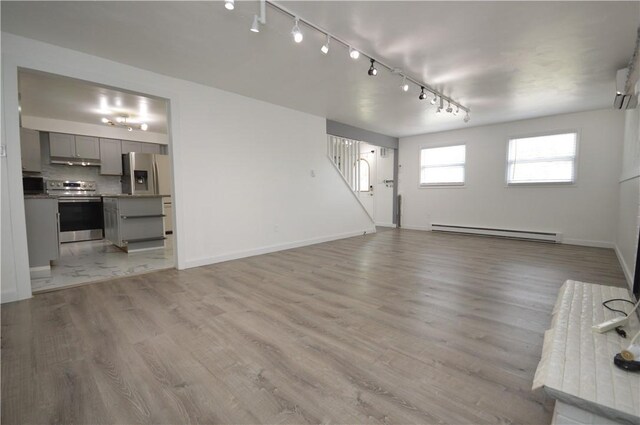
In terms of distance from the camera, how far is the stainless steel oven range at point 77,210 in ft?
19.1

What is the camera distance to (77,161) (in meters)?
6.12

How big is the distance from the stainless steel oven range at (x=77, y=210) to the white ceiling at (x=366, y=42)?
4.33 metres

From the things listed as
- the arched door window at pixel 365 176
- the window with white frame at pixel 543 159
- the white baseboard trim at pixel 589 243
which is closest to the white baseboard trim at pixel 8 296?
the arched door window at pixel 365 176

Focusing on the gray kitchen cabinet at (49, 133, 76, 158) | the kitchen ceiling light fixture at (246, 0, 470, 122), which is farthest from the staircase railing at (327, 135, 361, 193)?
the gray kitchen cabinet at (49, 133, 76, 158)

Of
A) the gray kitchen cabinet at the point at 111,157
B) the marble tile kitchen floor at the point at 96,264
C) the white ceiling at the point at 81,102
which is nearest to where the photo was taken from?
the marble tile kitchen floor at the point at 96,264

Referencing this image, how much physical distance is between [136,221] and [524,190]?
7.87 m

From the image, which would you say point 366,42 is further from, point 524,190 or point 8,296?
point 524,190

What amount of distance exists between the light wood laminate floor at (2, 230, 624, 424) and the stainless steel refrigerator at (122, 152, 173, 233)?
3.86 metres

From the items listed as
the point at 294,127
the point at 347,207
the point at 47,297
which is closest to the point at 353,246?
the point at 347,207

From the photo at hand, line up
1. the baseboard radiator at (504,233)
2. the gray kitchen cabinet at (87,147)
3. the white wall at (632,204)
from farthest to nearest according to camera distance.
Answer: the gray kitchen cabinet at (87,147)
the baseboard radiator at (504,233)
the white wall at (632,204)

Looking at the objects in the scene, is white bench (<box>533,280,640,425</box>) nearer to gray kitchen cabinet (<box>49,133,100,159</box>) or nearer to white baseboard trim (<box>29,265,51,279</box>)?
white baseboard trim (<box>29,265,51,279</box>)

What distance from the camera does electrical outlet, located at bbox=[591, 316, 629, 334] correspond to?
1300 millimetres

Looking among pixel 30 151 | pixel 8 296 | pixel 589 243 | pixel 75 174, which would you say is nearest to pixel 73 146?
pixel 75 174

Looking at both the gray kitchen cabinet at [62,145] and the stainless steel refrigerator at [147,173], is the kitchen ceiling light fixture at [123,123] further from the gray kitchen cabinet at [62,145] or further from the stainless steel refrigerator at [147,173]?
the gray kitchen cabinet at [62,145]
